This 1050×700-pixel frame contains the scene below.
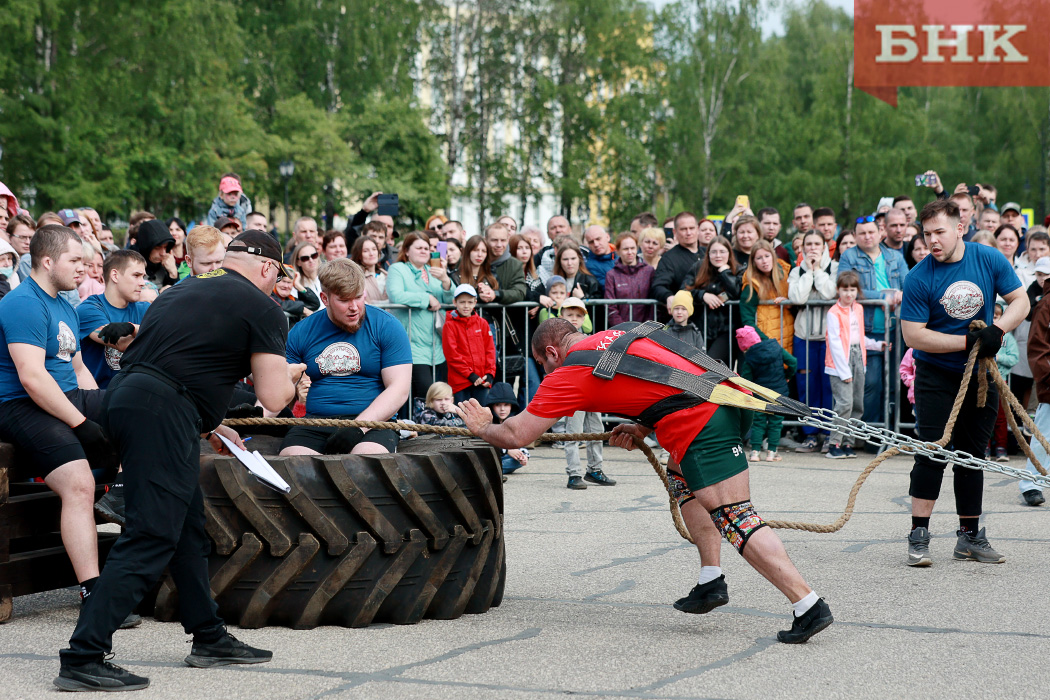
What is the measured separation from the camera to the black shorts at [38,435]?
504 centimetres

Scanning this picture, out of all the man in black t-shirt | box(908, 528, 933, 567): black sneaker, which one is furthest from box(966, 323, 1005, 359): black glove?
the man in black t-shirt

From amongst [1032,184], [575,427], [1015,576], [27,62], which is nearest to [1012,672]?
[1015,576]

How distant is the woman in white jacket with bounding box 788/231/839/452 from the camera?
413 inches

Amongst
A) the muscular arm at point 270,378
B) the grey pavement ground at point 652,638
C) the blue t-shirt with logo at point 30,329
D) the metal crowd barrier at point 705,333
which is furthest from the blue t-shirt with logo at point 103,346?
the metal crowd barrier at point 705,333

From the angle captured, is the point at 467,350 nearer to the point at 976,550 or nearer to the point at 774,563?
the point at 976,550

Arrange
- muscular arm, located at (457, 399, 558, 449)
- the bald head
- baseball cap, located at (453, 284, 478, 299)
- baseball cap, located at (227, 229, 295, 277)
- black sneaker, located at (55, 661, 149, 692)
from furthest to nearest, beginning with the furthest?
the bald head
baseball cap, located at (453, 284, 478, 299)
muscular arm, located at (457, 399, 558, 449)
baseball cap, located at (227, 229, 295, 277)
black sneaker, located at (55, 661, 149, 692)

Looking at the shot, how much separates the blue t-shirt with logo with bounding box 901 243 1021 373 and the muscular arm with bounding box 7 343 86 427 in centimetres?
442

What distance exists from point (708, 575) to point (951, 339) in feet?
6.89

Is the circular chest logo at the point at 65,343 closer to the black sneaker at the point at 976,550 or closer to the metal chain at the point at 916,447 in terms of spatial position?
the metal chain at the point at 916,447

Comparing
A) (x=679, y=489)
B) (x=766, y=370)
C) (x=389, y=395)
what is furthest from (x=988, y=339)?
(x=766, y=370)

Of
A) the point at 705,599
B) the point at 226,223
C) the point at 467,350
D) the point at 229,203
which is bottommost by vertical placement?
the point at 705,599

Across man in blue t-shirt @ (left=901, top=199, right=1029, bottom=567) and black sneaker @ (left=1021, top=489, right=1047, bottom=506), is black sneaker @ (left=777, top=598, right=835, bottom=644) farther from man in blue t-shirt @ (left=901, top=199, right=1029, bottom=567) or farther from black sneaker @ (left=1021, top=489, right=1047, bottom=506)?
black sneaker @ (left=1021, top=489, right=1047, bottom=506)

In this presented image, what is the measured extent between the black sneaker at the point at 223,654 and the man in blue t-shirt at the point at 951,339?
3666 millimetres

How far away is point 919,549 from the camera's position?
20.3 feet
